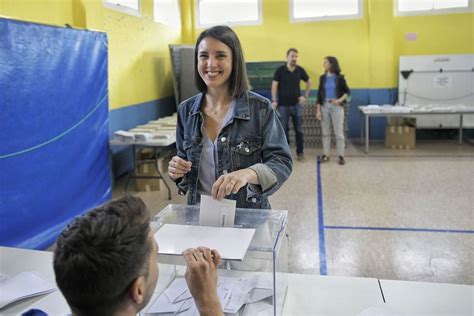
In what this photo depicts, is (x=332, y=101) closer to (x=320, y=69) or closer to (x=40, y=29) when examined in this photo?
(x=320, y=69)

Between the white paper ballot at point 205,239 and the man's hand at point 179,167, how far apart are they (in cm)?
21

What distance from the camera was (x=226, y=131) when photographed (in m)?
1.59

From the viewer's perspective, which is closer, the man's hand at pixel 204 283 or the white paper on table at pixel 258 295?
the man's hand at pixel 204 283

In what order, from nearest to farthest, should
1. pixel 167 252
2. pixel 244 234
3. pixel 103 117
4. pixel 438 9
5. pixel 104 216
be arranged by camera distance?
1. pixel 104 216
2. pixel 167 252
3. pixel 244 234
4. pixel 103 117
5. pixel 438 9

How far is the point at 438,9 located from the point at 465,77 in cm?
126

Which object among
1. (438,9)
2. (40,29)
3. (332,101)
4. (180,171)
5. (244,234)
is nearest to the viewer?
(244,234)

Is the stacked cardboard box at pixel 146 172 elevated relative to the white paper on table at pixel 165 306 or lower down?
lower down

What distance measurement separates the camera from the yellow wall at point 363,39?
7543 mm

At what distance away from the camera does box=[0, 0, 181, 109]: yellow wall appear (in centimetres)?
410

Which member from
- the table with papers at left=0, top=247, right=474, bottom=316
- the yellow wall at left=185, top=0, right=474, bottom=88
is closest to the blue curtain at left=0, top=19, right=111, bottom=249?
the table with papers at left=0, top=247, right=474, bottom=316

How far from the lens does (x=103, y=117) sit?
4430 mm

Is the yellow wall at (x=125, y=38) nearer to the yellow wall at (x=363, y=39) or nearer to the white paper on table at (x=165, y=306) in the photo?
the yellow wall at (x=363, y=39)

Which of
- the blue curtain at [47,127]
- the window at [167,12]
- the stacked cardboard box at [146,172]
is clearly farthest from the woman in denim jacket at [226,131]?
the window at [167,12]

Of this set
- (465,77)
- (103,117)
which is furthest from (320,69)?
(103,117)
